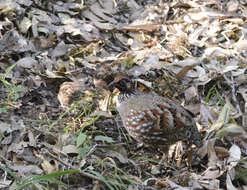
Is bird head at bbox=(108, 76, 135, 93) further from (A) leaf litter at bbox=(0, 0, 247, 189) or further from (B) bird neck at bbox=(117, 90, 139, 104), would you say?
(A) leaf litter at bbox=(0, 0, 247, 189)

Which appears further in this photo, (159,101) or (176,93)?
(176,93)

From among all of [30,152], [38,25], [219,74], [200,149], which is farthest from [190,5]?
[30,152]

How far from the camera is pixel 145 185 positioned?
166 inches

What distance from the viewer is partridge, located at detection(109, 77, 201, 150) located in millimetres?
4539

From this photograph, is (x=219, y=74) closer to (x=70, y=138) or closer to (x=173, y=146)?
(x=173, y=146)

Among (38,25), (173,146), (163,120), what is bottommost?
(173,146)

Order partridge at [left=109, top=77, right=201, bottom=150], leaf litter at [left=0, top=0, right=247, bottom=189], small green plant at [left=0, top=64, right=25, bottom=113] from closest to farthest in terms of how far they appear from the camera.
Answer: leaf litter at [left=0, top=0, right=247, bottom=189], partridge at [left=109, top=77, right=201, bottom=150], small green plant at [left=0, top=64, right=25, bottom=113]

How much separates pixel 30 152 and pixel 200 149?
2.17m

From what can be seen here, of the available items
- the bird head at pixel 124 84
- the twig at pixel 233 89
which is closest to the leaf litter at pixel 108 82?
the twig at pixel 233 89

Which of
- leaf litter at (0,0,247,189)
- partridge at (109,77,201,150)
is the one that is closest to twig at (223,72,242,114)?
leaf litter at (0,0,247,189)

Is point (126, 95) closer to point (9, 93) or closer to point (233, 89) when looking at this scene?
point (9, 93)

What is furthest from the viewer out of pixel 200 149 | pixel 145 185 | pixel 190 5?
pixel 190 5

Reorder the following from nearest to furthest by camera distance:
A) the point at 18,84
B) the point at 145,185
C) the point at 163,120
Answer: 1. the point at 145,185
2. the point at 163,120
3. the point at 18,84

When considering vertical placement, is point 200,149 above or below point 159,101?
below
